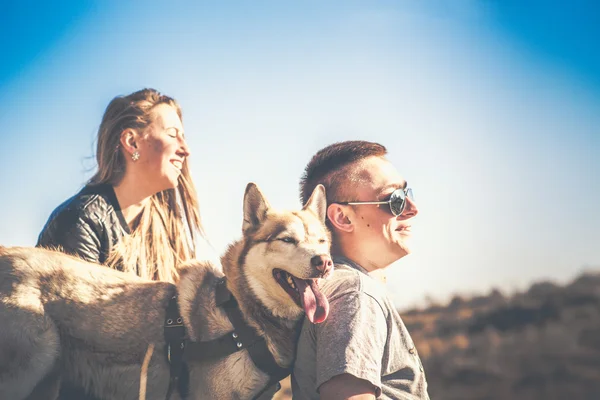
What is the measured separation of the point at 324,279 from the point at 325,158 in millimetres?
1049

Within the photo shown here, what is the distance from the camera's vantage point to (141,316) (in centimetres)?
340

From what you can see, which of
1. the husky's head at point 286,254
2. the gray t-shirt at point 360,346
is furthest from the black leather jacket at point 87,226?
the gray t-shirt at point 360,346

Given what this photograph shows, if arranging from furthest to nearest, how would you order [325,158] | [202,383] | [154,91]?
[154,91], [325,158], [202,383]

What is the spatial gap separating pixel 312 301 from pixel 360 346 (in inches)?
20.2

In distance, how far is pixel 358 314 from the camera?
8.57 feet

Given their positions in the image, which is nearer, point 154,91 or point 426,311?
point 154,91

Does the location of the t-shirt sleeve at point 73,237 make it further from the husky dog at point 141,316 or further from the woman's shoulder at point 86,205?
the husky dog at point 141,316

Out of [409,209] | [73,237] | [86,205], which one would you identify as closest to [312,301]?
[409,209]

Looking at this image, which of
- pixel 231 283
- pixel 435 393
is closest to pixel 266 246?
pixel 231 283

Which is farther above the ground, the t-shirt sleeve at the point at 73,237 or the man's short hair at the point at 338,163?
the man's short hair at the point at 338,163

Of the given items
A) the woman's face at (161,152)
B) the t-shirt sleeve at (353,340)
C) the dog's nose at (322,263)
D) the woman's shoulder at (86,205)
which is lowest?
the t-shirt sleeve at (353,340)

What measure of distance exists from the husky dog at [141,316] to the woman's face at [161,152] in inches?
48.1

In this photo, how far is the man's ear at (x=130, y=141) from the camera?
477 cm

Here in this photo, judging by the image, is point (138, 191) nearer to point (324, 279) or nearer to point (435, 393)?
point (324, 279)
